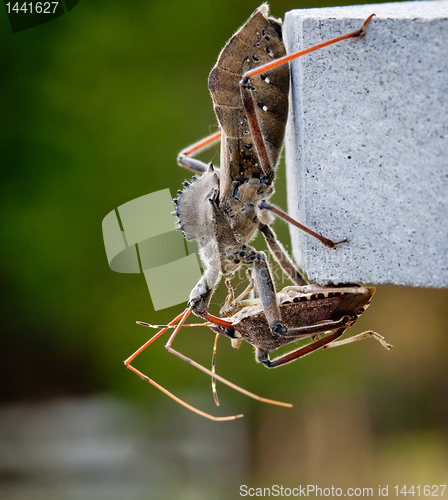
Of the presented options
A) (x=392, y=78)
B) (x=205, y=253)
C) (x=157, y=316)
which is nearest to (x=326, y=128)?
(x=392, y=78)

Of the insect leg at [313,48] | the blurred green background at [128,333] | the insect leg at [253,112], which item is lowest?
the blurred green background at [128,333]

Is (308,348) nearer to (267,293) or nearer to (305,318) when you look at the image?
(305,318)

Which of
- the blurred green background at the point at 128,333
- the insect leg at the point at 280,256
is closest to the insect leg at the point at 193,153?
the insect leg at the point at 280,256

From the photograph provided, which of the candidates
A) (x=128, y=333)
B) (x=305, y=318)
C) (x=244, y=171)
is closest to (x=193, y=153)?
(x=244, y=171)

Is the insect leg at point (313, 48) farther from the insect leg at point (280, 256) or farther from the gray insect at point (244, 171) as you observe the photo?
the insect leg at point (280, 256)

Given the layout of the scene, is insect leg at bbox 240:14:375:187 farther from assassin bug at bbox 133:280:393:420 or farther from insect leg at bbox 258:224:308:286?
assassin bug at bbox 133:280:393:420

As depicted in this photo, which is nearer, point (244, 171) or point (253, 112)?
point (253, 112)

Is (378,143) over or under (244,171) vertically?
over

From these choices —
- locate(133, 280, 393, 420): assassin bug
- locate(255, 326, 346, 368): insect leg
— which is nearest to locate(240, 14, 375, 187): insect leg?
locate(133, 280, 393, 420): assassin bug
